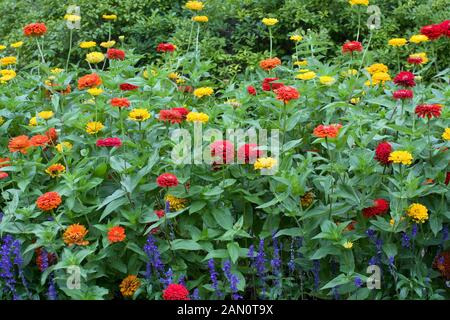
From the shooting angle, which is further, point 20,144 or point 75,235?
point 20,144

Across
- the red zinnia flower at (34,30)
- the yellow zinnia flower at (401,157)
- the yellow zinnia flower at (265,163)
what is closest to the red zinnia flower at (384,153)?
the yellow zinnia flower at (401,157)

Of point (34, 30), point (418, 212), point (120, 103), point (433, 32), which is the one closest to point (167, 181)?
point (120, 103)

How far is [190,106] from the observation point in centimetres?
356

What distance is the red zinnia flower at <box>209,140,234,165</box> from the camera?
2645 millimetres

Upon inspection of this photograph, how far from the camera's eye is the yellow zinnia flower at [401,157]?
2568mm

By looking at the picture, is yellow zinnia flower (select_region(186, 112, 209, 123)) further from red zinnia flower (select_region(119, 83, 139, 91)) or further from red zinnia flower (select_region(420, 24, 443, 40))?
red zinnia flower (select_region(420, 24, 443, 40))

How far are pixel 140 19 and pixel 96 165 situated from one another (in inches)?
102

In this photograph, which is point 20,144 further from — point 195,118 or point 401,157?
point 401,157

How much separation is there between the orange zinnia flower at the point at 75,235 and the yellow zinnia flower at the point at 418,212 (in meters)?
1.13

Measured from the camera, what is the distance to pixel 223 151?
8.67ft

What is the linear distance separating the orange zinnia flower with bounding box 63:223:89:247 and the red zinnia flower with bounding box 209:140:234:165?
54cm

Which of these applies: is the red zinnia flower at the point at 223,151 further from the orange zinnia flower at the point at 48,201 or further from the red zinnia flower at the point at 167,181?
the orange zinnia flower at the point at 48,201

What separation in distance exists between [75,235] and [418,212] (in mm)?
1188
